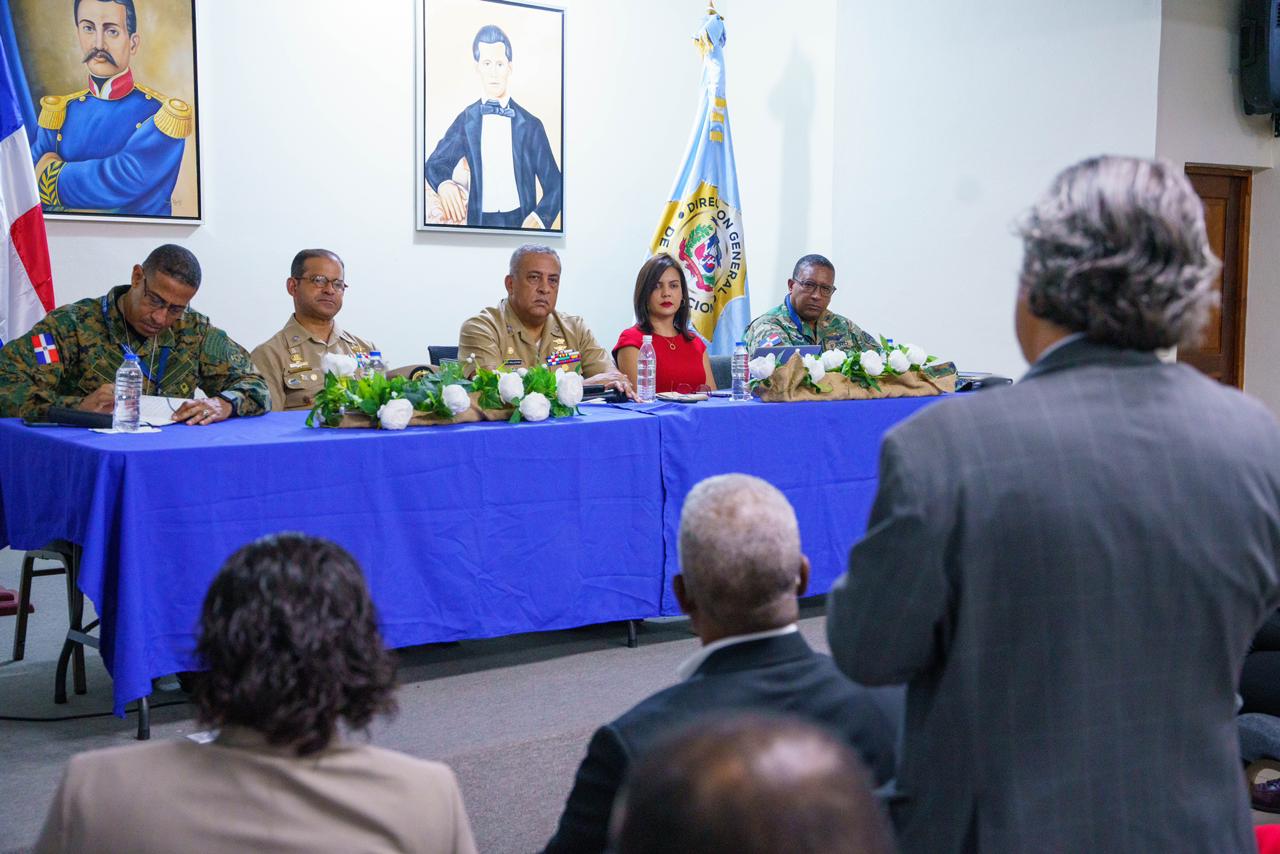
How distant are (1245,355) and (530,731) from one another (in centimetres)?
631

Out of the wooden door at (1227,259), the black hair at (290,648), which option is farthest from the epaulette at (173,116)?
the wooden door at (1227,259)

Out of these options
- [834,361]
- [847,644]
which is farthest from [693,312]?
[847,644]

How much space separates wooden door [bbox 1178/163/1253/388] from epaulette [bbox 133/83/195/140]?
5.74 metres

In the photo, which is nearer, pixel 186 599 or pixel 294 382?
pixel 186 599

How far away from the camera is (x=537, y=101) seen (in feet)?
21.0

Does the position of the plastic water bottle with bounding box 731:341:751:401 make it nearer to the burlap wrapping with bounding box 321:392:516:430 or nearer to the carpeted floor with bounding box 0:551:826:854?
the carpeted floor with bounding box 0:551:826:854

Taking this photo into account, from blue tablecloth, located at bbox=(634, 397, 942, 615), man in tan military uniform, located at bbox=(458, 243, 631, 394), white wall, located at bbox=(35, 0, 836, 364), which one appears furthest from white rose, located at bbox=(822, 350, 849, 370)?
white wall, located at bbox=(35, 0, 836, 364)

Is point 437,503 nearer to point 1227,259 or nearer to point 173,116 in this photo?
point 173,116

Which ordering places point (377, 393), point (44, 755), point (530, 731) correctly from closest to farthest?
point (44, 755) → point (530, 731) → point (377, 393)

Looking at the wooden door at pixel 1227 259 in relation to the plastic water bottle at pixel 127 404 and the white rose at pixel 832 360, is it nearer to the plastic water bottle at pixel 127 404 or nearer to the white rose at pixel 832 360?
the white rose at pixel 832 360

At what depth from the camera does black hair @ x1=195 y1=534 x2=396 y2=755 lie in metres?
1.12

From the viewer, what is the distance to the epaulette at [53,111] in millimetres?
5152

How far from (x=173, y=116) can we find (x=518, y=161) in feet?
5.63

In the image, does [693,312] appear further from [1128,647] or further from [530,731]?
[1128,647]
